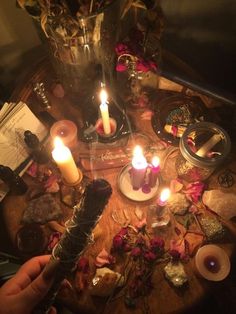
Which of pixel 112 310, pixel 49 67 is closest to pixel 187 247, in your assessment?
pixel 112 310

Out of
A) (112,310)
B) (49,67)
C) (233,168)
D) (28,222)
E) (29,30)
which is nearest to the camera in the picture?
(112,310)

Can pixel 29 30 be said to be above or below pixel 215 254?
above

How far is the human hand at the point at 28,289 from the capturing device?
2.46ft

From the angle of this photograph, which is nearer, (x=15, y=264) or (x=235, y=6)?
(x=15, y=264)

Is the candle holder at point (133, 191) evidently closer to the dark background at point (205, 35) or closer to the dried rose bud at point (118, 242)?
the dried rose bud at point (118, 242)

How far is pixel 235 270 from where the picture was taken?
3.60 feet

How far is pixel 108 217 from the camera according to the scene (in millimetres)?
1106

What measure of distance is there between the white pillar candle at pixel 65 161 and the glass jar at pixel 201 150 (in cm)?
39

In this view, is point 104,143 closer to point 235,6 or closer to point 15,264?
point 15,264

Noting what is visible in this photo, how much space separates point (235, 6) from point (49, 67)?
39.1 inches

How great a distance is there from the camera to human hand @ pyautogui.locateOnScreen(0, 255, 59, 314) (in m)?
0.75

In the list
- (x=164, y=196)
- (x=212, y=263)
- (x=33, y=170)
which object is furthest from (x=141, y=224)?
(x=33, y=170)

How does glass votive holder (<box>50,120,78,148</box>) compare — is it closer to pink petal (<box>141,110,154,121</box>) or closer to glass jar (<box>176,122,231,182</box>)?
pink petal (<box>141,110,154,121</box>)

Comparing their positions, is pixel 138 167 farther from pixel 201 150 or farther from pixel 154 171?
pixel 201 150
